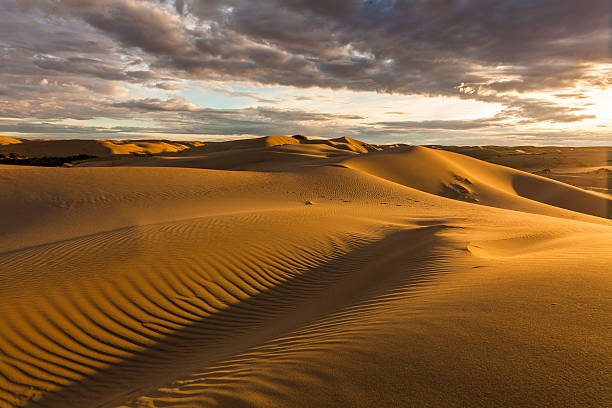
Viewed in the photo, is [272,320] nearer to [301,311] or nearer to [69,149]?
[301,311]

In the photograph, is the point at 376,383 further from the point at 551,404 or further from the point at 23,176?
the point at 23,176

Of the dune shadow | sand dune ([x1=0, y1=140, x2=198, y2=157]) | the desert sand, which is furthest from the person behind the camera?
sand dune ([x1=0, y1=140, x2=198, y2=157])

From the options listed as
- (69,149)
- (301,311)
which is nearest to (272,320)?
(301,311)

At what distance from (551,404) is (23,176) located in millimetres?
21966

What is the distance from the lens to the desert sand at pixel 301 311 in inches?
108

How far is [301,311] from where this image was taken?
585 cm

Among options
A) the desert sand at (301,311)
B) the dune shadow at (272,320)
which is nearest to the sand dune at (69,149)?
the desert sand at (301,311)

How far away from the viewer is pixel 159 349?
507cm

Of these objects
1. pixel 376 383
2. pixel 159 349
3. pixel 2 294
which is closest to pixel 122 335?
pixel 159 349

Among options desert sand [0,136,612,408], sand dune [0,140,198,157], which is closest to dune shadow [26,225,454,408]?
desert sand [0,136,612,408]

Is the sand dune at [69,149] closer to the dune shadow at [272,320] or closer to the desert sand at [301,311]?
the desert sand at [301,311]

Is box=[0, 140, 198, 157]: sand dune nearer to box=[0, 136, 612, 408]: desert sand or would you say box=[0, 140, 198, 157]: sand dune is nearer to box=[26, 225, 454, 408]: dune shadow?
→ box=[0, 136, 612, 408]: desert sand

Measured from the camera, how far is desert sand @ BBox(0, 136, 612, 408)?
274 centimetres

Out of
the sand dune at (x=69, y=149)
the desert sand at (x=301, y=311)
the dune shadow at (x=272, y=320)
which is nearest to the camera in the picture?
the desert sand at (x=301, y=311)
